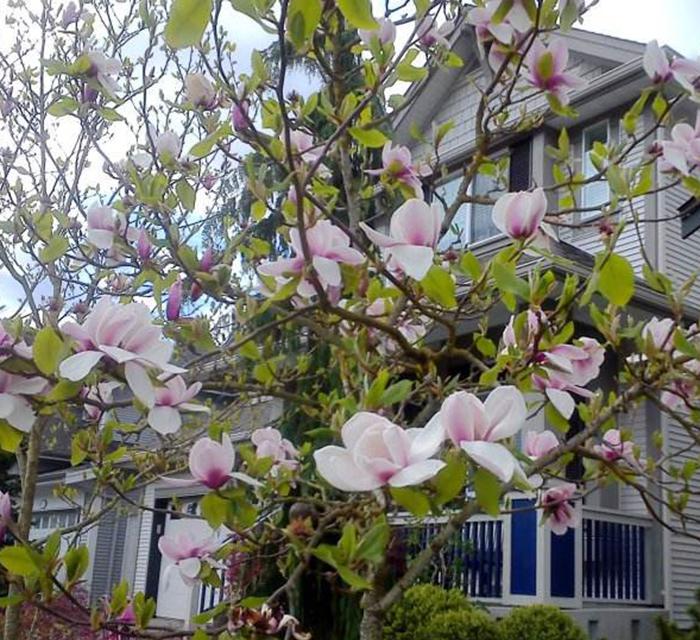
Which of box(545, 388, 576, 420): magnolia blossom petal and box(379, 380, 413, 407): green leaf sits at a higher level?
box(545, 388, 576, 420): magnolia blossom petal

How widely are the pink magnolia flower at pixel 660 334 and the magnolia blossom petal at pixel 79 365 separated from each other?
4.28ft

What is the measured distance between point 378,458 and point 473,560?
21.6 ft

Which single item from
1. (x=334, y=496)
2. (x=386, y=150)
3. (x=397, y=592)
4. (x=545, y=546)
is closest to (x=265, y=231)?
(x=545, y=546)

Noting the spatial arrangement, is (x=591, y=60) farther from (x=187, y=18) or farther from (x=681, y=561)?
(x=187, y=18)

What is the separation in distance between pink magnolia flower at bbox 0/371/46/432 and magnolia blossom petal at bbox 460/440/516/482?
675mm

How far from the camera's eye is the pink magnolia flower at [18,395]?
4.14ft

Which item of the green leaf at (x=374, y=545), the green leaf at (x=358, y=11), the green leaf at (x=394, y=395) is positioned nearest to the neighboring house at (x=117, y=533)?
the green leaf at (x=394, y=395)

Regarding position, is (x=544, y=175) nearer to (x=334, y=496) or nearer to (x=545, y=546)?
(x=545, y=546)

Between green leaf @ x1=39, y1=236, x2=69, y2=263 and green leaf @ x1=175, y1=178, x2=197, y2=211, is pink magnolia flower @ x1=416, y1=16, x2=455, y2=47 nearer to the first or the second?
green leaf @ x1=175, y1=178, x2=197, y2=211

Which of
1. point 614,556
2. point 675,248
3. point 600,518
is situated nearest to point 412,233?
point 600,518

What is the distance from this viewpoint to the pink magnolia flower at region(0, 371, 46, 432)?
4.14ft

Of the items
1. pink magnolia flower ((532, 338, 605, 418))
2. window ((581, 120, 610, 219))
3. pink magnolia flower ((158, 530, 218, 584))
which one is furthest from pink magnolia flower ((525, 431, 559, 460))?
window ((581, 120, 610, 219))

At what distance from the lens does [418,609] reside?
5980mm

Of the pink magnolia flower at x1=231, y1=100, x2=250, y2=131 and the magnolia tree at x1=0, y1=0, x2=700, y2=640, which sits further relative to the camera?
the pink magnolia flower at x1=231, y1=100, x2=250, y2=131
